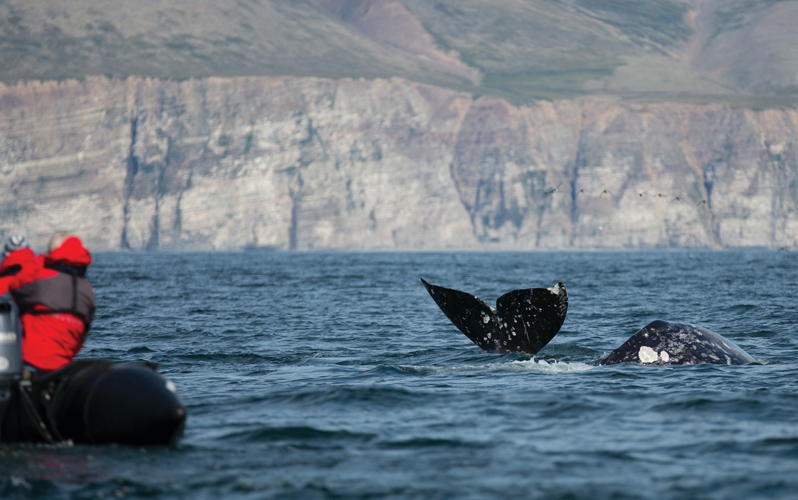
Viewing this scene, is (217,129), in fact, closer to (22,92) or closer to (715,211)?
(22,92)

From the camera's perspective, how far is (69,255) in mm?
9070

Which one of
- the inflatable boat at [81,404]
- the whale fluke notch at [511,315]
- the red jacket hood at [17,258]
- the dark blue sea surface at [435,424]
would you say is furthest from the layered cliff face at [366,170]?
the inflatable boat at [81,404]

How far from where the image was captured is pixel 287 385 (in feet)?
42.9

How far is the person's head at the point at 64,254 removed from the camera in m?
9.03

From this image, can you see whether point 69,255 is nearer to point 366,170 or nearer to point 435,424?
point 435,424

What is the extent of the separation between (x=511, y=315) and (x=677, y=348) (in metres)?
2.68

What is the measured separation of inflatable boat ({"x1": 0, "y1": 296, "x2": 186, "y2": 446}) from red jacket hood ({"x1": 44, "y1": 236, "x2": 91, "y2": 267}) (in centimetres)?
61

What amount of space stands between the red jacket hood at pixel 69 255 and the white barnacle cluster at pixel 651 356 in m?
8.52

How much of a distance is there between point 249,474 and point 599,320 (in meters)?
16.9

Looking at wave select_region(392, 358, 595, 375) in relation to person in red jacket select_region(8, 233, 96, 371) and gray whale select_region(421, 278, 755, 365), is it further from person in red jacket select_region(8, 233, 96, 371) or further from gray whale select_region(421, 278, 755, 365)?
person in red jacket select_region(8, 233, 96, 371)

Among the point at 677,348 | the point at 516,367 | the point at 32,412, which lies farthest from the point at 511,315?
the point at 32,412

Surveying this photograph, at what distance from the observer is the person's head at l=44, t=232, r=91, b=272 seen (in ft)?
29.6

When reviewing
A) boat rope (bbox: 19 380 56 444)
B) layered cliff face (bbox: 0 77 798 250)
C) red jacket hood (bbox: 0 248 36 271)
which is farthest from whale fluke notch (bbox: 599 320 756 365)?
layered cliff face (bbox: 0 77 798 250)

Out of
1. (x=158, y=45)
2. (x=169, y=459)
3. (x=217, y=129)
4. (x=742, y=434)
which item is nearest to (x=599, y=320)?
(x=742, y=434)
